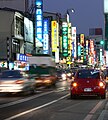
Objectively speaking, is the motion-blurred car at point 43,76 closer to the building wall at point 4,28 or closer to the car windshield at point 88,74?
the car windshield at point 88,74

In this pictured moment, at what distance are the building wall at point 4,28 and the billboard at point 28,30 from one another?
5.38m

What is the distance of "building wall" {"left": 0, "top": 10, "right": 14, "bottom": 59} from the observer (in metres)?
65.9

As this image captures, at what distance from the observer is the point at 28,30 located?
7419 centimetres

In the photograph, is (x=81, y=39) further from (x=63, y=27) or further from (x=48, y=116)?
(x=48, y=116)

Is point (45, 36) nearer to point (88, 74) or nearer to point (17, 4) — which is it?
point (17, 4)

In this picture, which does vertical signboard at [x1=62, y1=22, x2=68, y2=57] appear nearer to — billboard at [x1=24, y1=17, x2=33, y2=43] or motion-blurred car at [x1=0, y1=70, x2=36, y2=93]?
billboard at [x1=24, y1=17, x2=33, y2=43]

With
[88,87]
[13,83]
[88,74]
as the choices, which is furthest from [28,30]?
[88,87]

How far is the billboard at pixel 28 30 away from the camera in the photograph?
7175 centimetres

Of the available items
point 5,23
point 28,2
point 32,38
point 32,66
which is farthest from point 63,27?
point 32,66

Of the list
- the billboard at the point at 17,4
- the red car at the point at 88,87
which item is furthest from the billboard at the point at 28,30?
the red car at the point at 88,87

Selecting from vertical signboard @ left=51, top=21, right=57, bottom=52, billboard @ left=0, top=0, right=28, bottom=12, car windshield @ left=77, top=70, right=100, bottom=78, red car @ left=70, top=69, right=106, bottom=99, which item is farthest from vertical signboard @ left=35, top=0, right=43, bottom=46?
red car @ left=70, top=69, right=106, bottom=99

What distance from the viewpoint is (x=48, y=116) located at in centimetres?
1567

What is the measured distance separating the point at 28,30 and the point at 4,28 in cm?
815

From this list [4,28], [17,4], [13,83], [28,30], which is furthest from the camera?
[17,4]
